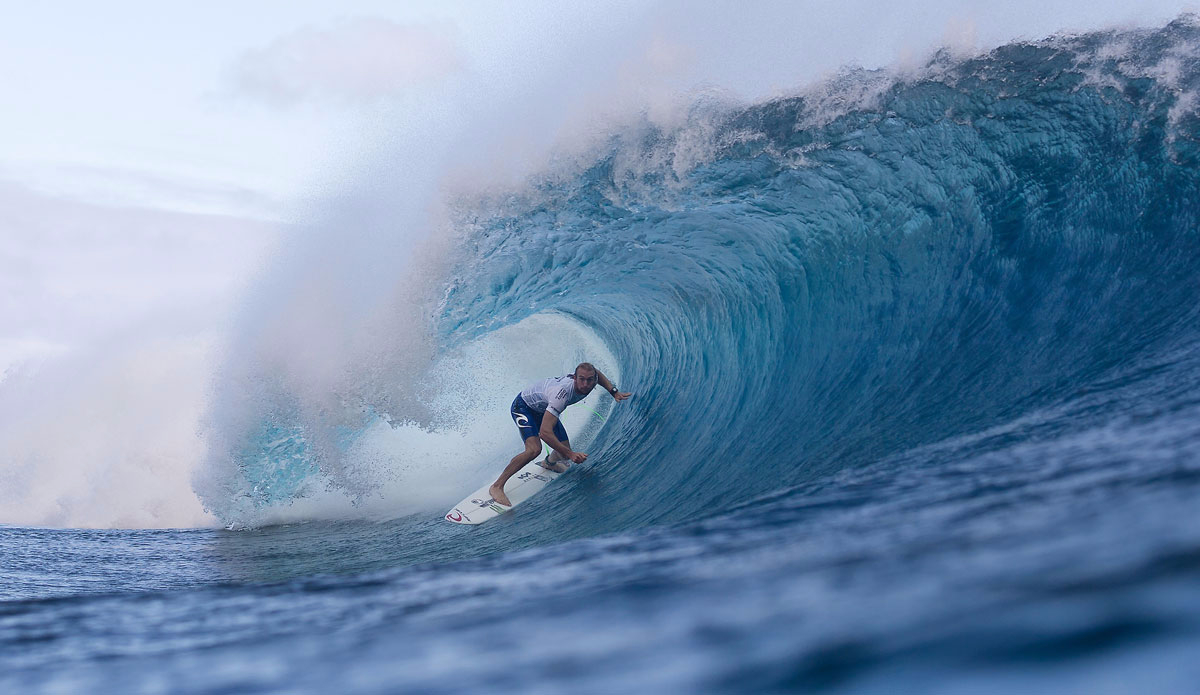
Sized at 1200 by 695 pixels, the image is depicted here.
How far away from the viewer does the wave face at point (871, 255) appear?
17.1ft

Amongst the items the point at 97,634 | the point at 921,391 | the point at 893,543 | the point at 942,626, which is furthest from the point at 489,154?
the point at 942,626

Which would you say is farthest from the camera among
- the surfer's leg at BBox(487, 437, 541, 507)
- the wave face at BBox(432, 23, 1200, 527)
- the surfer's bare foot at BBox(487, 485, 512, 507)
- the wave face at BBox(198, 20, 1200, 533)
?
the surfer's bare foot at BBox(487, 485, 512, 507)

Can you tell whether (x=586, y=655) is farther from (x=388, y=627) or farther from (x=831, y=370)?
(x=831, y=370)

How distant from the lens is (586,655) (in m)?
1.44

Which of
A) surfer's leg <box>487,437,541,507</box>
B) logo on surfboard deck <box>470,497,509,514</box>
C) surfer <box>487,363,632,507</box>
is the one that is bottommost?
logo on surfboard deck <box>470,497,509,514</box>

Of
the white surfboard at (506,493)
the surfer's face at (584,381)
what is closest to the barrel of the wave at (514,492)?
the white surfboard at (506,493)

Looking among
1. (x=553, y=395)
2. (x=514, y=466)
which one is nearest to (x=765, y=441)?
(x=553, y=395)

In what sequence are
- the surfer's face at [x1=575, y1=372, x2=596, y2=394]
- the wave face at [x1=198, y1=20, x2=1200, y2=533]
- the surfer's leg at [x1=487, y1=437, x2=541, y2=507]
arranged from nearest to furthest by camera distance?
the wave face at [x1=198, y1=20, x2=1200, y2=533], the surfer's face at [x1=575, y1=372, x2=596, y2=394], the surfer's leg at [x1=487, y1=437, x2=541, y2=507]

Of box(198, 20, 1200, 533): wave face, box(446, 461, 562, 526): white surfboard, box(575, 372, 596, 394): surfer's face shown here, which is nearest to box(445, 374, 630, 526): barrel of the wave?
box(446, 461, 562, 526): white surfboard

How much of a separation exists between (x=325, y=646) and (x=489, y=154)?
21.4ft

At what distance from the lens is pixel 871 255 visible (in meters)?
7.27

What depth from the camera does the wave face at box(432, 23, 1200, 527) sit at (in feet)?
17.1

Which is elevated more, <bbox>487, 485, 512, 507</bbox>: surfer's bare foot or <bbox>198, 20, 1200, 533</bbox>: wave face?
<bbox>198, 20, 1200, 533</bbox>: wave face

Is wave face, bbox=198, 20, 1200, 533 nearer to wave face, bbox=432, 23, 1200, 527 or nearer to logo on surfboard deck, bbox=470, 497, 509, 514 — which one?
wave face, bbox=432, 23, 1200, 527
